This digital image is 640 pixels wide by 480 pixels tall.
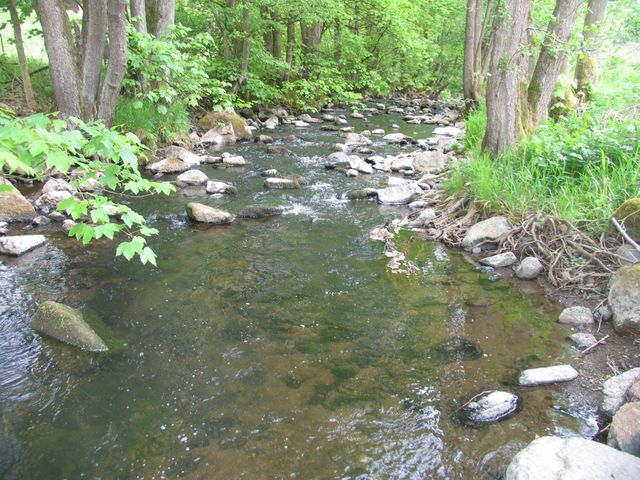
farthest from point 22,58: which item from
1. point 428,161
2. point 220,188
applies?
point 428,161

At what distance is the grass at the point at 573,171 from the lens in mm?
5508

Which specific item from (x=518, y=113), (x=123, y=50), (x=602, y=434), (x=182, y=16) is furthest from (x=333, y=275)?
(x=182, y=16)

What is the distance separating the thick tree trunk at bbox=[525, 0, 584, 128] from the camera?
23.4 ft

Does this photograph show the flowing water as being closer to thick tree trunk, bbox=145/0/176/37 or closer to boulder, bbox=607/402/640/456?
boulder, bbox=607/402/640/456

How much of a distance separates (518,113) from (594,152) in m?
1.79

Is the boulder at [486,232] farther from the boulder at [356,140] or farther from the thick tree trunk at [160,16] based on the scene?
the thick tree trunk at [160,16]

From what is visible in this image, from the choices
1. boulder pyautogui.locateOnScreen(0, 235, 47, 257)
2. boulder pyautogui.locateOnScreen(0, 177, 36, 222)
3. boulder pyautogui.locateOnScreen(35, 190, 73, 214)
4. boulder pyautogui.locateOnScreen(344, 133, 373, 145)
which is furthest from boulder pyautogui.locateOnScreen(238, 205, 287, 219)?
boulder pyautogui.locateOnScreen(344, 133, 373, 145)

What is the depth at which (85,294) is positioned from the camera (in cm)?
496

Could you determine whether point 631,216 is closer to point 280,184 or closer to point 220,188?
point 280,184

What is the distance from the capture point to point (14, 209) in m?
6.89

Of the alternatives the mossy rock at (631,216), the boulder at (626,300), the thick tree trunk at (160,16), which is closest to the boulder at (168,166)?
the thick tree trunk at (160,16)

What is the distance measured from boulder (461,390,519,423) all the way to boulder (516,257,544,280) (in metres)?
2.41

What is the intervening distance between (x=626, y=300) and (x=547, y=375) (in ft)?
4.39

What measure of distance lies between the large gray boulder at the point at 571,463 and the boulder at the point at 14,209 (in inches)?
285
